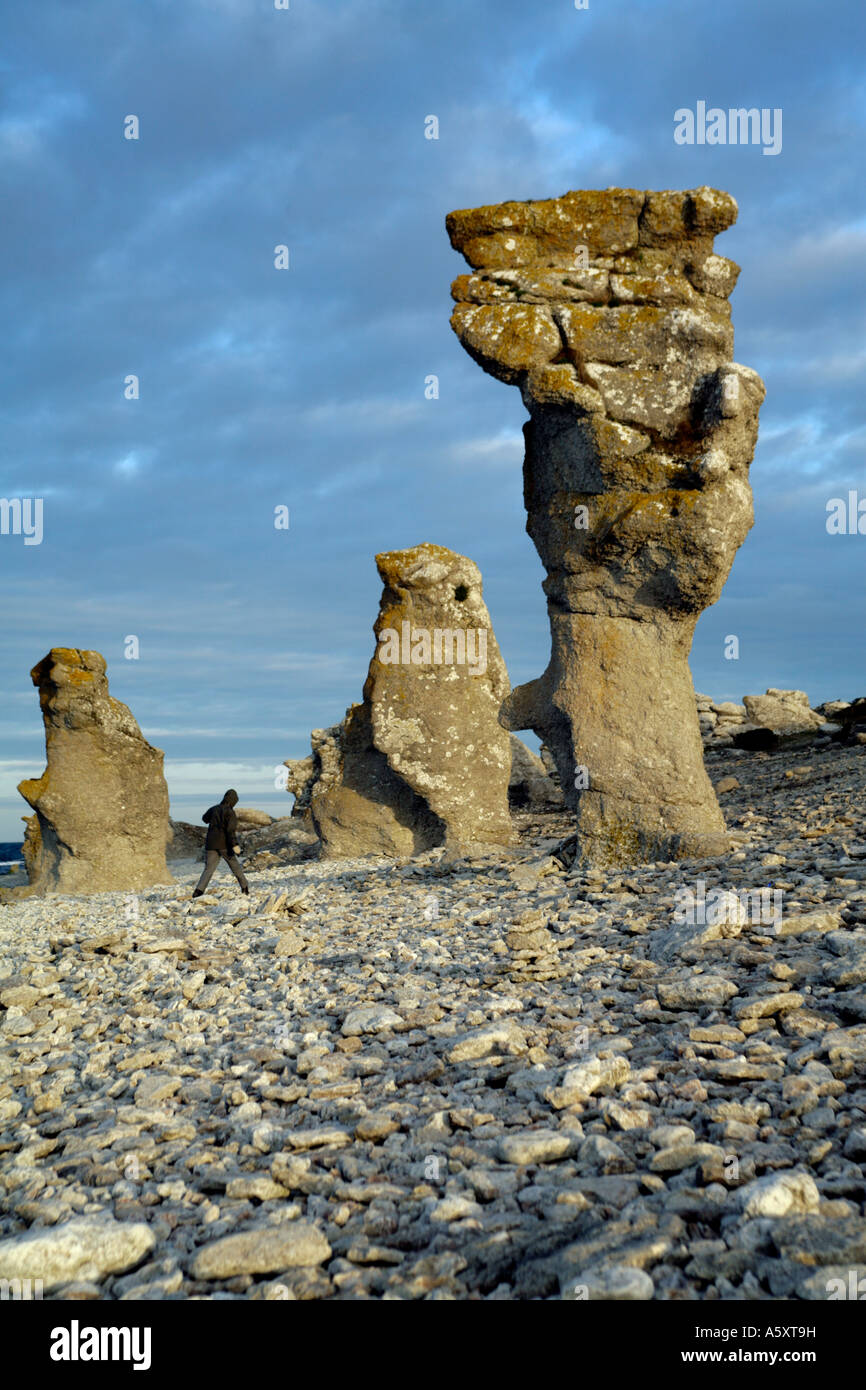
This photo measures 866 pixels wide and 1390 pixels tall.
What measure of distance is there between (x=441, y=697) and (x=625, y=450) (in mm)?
→ 7266

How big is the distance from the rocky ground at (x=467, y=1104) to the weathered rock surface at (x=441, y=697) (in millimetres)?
7874

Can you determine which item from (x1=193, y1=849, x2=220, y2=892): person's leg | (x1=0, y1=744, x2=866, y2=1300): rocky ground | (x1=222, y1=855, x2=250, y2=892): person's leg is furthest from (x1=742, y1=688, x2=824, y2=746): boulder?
(x1=0, y1=744, x2=866, y2=1300): rocky ground

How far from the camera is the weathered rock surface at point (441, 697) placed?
54.6 ft

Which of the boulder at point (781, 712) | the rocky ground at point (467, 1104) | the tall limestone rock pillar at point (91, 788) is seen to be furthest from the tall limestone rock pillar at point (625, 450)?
the boulder at point (781, 712)

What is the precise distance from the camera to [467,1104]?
421 centimetres

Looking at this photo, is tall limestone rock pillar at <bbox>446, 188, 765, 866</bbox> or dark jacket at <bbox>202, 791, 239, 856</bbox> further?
dark jacket at <bbox>202, 791, 239, 856</bbox>

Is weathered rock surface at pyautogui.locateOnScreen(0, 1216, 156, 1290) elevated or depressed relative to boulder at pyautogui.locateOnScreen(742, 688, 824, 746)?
depressed

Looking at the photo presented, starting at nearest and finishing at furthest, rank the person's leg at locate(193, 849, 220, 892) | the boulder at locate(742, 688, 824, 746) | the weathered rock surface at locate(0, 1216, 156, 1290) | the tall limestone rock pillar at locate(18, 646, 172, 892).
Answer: the weathered rock surface at locate(0, 1216, 156, 1290) < the person's leg at locate(193, 849, 220, 892) < the tall limestone rock pillar at locate(18, 646, 172, 892) < the boulder at locate(742, 688, 824, 746)

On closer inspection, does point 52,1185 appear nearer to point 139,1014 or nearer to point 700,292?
point 139,1014

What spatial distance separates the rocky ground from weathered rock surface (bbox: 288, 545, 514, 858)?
7.87m

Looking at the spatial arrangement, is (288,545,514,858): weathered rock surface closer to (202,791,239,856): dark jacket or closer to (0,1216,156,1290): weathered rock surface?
(202,791,239,856): dark jacket

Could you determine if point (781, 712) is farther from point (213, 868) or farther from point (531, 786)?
point (213, 868)

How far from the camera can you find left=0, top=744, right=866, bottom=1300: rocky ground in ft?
9.36

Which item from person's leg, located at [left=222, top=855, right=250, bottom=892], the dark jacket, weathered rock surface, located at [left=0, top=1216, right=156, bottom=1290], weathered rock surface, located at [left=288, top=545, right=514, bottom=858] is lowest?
weathered rock surface, located at [left=0, top=1216, right=156, bottom=1290]
